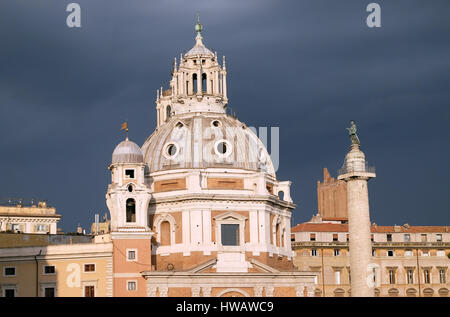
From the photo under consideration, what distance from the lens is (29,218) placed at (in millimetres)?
96312

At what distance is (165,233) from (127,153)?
784 cm

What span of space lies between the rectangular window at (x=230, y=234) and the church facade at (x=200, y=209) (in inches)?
3.3

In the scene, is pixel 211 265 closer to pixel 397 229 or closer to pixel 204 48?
pixel 204 48

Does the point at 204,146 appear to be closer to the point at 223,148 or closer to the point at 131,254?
the point at 223,148

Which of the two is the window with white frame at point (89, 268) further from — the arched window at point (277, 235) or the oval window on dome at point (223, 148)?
the arched window at point (277, 235)

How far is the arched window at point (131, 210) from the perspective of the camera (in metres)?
81.8

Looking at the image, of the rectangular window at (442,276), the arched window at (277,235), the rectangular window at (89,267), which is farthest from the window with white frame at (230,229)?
the rectangular window at (442,276)

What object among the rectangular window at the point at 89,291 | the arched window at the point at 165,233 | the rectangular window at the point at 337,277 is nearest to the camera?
the rectangular window at the point at 89,291

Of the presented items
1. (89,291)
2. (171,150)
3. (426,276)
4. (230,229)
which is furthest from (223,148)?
(426,276)

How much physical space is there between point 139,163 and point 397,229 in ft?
113

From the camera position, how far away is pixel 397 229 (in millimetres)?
104812

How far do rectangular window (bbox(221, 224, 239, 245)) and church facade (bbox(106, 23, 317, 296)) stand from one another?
8 cm
